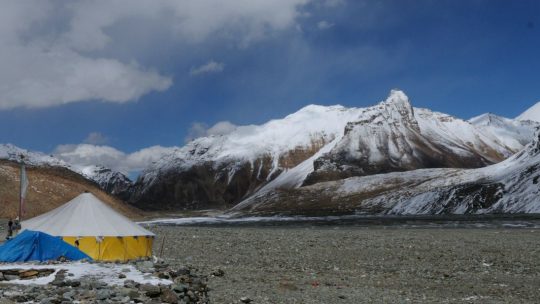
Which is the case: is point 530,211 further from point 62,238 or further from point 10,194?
point 62,238

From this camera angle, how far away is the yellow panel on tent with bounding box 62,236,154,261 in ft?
101

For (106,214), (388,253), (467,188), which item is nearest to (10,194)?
(106,214)

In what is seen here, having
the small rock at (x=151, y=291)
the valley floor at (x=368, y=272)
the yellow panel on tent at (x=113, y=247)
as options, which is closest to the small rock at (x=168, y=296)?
the small rock at (x=151, y=291)

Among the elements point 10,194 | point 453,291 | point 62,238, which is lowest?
point 453,291

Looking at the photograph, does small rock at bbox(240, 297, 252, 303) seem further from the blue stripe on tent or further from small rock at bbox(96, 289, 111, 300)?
the blue stripe on tent

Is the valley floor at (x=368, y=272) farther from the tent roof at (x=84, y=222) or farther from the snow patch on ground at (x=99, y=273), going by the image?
the tent roof at (x=84, y=222)

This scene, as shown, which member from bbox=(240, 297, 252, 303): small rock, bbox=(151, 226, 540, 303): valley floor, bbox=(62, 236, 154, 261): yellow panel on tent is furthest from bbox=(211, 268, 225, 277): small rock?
→ bbox=(62, 236, 154, 261): yellow panel on tent

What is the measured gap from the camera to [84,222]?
31.9 metres

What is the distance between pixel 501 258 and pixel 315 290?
18.2 metres

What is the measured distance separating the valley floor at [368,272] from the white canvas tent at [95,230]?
282 cm

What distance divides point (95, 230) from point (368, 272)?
Answer: 15.8 meters

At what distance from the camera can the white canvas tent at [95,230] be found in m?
30.9

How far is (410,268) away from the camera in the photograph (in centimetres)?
3044

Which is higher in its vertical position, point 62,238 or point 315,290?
point 62,238
